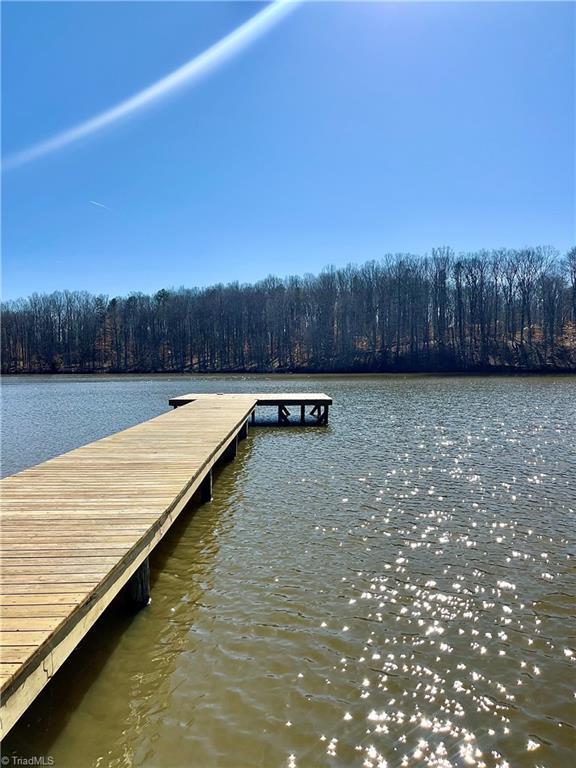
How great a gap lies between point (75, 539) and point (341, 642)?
7.43ft

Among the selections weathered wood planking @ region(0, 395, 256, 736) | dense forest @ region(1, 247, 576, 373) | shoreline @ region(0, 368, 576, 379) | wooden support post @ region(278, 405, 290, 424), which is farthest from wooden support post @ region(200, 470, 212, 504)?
dense forest @ region(1, 247, 576, 373)

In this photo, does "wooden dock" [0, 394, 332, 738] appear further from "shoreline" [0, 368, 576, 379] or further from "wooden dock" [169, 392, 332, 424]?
"shoreline" [0, 368, 576, 379]

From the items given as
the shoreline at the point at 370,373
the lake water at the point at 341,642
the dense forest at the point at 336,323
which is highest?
the dense forest at the point at 336,323

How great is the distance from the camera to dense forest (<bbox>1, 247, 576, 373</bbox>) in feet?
197

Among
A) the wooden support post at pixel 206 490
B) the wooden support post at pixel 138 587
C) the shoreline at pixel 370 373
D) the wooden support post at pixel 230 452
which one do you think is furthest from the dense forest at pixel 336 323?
the wooden support post at pixel 138 587

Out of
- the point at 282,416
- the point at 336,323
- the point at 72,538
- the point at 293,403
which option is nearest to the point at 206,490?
the point at 72,538

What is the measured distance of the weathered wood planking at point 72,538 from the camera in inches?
98.0

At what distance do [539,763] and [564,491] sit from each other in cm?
618

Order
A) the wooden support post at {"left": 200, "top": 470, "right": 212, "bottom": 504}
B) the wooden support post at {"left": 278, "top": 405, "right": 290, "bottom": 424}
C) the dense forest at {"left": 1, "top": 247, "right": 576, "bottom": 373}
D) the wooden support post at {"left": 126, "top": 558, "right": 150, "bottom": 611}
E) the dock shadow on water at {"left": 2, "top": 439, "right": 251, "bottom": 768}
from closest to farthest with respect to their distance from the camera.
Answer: the dock shadow on water at {"left": 2, "top": 439, "right": 251, "bottom": 768}
the wooden support post at {"left": 126, "top": 558, "right": 150, "bottom": 611}
the wooden support post at {"left": 200, "top": 470, "right": 212, "bottom": 504}
the wooden support post at {"left": 278, "top": 405, "right": 290, "bottom": 424}
the dense forest at {"left": 1, "top": 247, "right": 576, "bottom": 373}

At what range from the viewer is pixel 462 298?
6525 centimetres

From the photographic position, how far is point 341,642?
3939 mm

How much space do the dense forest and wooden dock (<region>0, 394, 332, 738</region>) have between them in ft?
171

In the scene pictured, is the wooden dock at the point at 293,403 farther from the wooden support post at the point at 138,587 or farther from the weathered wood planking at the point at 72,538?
the wooden support post at the point at 138,587

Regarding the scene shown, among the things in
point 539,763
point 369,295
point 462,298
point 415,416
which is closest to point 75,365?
point 369,295
